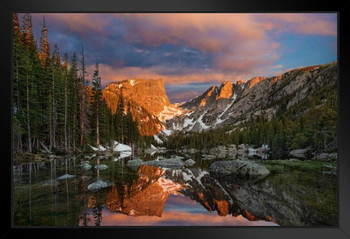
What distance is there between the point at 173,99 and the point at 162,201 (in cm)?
413

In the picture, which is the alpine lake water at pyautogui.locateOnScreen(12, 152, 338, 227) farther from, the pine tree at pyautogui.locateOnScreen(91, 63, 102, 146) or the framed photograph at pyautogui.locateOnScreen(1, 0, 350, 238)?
the pine tree at pyautogui.locateOnScreen(91, 63, 102, 146)

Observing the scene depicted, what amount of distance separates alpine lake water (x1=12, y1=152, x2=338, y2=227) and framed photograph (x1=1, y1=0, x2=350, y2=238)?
0.03m

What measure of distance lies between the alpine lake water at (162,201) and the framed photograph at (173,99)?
1.0 inches

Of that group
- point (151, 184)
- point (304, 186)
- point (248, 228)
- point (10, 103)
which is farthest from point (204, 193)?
point (10, 103)

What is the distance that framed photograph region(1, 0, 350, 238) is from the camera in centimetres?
232

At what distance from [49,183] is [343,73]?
602cm

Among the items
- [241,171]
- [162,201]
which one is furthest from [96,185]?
[241,171]

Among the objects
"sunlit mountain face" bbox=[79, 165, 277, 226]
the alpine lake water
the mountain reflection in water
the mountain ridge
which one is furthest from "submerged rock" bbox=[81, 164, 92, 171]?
the mountain ridge

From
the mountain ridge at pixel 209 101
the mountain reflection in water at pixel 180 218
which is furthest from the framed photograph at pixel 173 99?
the mountain ridge at pixel 209 101

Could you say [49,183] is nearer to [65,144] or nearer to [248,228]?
[65,144]

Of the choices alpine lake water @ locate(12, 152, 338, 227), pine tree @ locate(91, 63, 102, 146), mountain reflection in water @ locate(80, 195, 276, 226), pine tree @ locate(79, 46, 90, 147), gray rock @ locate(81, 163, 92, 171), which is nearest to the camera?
alpine lake water @ locate(12, 152, 338, 227)

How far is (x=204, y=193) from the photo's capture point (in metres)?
5.29

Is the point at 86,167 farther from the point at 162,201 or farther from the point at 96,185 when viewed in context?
the point at 162,201

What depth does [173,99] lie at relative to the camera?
310 inches
